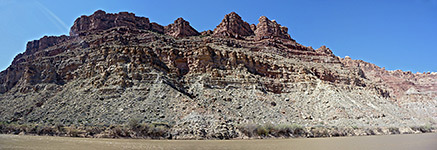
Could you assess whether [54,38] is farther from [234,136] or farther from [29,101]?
[234,136]

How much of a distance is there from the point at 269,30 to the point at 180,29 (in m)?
25.9

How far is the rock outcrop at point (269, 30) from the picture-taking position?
70.0m

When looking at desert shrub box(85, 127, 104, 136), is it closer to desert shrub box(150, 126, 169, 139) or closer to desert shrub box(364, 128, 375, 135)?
desert shrub box(150, 126, 169, 139)

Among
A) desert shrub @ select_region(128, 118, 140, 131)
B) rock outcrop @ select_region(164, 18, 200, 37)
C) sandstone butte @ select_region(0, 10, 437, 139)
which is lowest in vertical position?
desert shrub @ select_region(128, 118, 140, 131)

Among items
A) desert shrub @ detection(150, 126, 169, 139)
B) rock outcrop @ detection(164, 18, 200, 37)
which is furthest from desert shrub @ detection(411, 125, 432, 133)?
rock outcrop @ detection(164, 18, 200, 37)

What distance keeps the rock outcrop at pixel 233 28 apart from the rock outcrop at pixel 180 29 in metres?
6.97

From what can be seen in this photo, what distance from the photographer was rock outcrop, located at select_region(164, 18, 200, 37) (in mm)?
64425

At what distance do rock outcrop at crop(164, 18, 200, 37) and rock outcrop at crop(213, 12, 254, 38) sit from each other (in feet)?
22.9

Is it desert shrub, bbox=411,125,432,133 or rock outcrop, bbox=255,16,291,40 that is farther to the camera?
rock outcrop, bbox=255,16,291,40

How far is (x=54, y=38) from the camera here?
65500mm

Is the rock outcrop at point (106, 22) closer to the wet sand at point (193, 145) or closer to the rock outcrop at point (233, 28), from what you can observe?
the rock outcrop at point (233, 28)

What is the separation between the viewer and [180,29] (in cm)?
6444

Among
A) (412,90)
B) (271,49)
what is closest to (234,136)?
(271,49)

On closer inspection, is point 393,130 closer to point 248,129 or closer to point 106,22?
point 248,129
